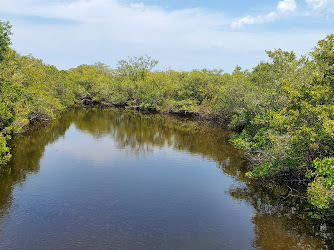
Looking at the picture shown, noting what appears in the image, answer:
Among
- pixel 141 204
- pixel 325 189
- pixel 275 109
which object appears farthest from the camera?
pixel 275 109

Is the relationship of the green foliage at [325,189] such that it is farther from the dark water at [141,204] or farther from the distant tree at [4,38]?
the distant tree at [4,38]

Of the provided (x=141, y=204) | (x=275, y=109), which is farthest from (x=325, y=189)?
(x=275, y=109)

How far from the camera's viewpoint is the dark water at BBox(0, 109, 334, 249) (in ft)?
49.1

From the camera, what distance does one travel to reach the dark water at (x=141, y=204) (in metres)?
15.0

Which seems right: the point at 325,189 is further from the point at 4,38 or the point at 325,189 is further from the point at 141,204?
the point at 4,38

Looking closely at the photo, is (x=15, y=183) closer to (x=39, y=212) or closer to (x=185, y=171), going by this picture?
(x=39, y=212)

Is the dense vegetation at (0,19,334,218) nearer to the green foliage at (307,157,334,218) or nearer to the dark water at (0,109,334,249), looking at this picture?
the green foliage at (307,157,334,218)

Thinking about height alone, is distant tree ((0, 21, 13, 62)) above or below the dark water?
above

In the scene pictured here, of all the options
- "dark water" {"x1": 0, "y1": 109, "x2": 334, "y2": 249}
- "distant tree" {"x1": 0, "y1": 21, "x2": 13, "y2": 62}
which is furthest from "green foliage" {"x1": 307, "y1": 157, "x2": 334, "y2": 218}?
"distant tree" {"x1": 0, "y1": 21, "x2": 13, "y2": 62}

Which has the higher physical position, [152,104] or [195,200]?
[152,104]

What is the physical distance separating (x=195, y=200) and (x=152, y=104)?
54.9m

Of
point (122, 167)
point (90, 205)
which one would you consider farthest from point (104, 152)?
point (90, 205)

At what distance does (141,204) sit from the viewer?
62.3 feet

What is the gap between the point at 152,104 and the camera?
7356 cm
